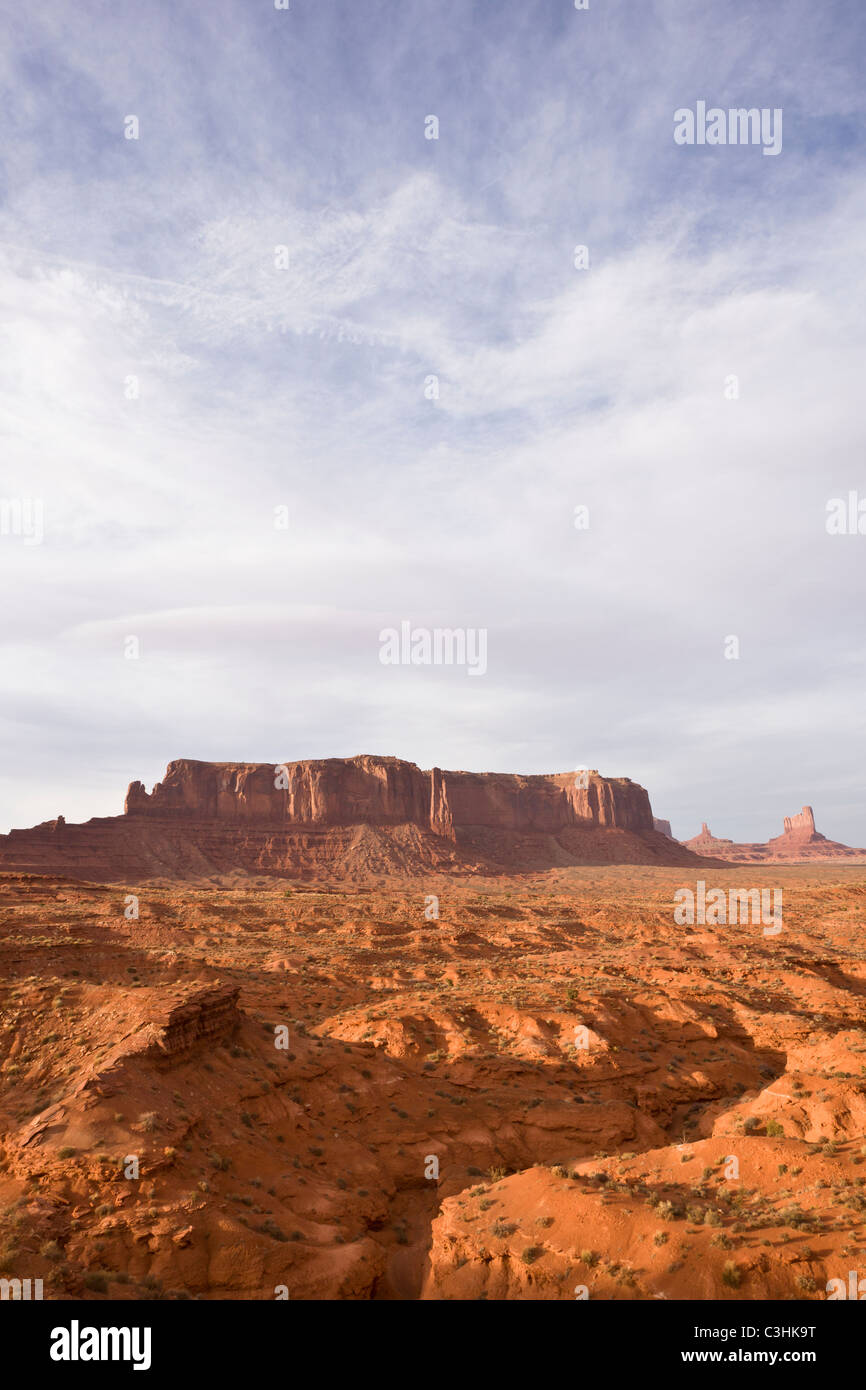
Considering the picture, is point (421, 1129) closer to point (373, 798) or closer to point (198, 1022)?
point (198, 1022)

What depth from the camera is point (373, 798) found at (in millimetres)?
158250

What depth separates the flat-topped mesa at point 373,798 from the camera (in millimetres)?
148500

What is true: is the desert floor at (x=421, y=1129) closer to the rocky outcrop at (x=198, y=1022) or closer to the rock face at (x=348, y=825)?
the rocky outcrop at (x=198, y=1022)

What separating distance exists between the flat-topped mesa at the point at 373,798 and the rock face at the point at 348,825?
0.24 m

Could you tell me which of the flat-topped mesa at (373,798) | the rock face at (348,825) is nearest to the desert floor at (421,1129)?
the rock face at (348,825)

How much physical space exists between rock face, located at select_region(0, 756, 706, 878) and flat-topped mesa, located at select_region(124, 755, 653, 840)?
24cm

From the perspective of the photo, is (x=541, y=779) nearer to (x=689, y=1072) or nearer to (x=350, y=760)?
(x=350, y=760)

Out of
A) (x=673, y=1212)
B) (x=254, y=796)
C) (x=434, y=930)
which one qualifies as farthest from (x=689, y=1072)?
(x=254, y=796)

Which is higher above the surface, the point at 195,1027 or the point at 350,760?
the point at 350,760

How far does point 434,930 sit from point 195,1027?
1502 inches

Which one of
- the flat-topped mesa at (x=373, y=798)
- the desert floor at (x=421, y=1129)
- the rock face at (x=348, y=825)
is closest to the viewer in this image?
the desert floor at (x=421, y=1129)

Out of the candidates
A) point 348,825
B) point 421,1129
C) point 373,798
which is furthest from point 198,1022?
point 373,798

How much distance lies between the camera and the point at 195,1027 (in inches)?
798
